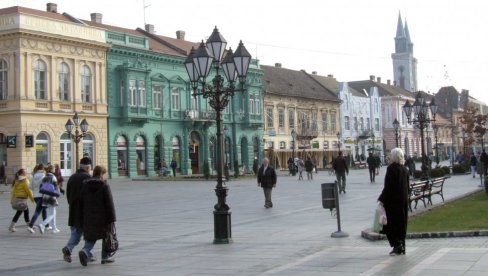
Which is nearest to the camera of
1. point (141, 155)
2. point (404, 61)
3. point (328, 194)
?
point (328, 194)

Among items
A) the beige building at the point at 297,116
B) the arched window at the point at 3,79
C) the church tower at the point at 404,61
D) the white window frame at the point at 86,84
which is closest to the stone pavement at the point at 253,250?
the arched window at the point at 3,79

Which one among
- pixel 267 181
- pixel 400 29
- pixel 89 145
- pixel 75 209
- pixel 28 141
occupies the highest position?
pixel 400 29

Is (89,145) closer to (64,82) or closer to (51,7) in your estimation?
(64,82)

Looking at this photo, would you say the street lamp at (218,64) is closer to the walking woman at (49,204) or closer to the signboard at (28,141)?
the walking woman at (49,204)

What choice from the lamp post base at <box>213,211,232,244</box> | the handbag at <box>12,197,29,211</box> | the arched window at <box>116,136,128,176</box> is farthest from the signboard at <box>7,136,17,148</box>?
the lamp post base at <box>213,211,232,244</box>

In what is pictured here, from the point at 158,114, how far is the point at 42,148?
11.7 metres

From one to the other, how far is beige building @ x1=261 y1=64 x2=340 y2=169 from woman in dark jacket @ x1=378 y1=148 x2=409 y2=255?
2122 inches

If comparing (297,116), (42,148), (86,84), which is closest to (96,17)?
(86,84)

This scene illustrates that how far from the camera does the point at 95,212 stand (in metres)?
10.1

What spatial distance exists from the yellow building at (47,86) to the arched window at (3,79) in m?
0.07

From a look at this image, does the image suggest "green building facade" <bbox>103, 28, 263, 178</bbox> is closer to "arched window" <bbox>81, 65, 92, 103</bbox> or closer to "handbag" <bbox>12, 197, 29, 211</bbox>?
"arched window" <bbox>81, 65, 92, 103</bbox>

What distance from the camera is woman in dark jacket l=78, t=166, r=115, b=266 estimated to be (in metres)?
10.1

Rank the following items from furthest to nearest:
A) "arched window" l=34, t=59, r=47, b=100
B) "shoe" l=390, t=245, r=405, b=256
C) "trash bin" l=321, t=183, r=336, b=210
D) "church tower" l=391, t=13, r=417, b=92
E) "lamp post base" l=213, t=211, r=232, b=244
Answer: "church tower" l=391, t=13, r=417, b=92
"arched window" l=34, t=59, r=47, b=100
"trash bin" l=321, t=183, r=336, b=210
"lamp post base" l=213, t=211, r=232, b=244
"shoe" l=390, t=245, r=405, b=256

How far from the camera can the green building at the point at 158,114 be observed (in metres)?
49.9
